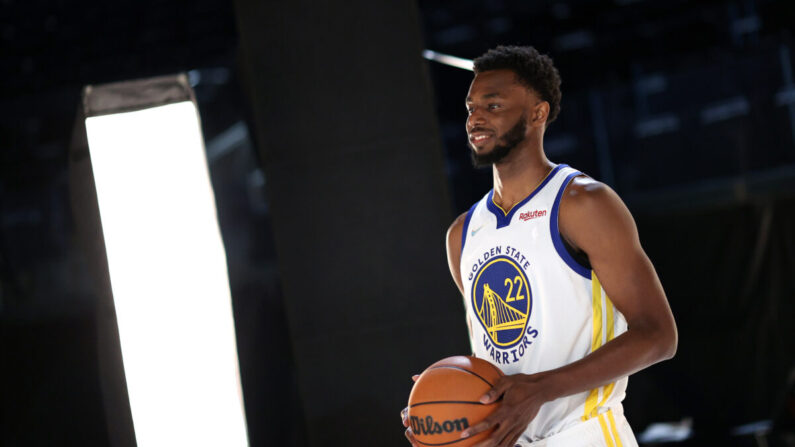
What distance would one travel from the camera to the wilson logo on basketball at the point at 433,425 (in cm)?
174

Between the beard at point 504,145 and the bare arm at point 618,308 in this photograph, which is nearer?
the bare arm at point 618,308

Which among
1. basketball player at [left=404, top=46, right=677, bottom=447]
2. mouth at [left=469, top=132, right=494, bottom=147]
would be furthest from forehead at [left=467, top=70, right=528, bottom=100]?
mouth at [left=469, top=132, right=494, bottom=147]

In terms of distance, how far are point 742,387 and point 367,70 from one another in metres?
3.85

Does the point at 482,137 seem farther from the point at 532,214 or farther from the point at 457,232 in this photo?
the point at 457,232

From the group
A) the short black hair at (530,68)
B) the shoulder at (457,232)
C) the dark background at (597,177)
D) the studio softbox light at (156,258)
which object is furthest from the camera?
the dark background at (597,177)

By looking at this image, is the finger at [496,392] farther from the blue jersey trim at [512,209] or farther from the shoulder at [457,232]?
the shoulder at [457,232]

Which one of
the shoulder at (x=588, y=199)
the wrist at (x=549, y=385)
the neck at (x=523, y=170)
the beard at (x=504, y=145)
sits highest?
the beard at (x=504, y=145)

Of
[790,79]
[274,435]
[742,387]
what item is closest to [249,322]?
[274,435]

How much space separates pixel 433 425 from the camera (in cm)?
179

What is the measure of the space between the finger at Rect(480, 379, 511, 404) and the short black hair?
0.85 metres

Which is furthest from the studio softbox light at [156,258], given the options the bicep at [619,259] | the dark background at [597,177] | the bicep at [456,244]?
the dark background at [597,177]

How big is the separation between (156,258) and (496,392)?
154 centimetres

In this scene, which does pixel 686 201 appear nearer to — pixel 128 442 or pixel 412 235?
pixel 412 235

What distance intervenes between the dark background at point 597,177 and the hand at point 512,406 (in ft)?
10.2
